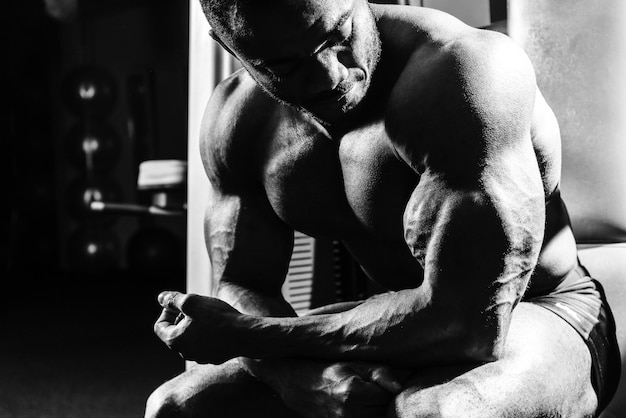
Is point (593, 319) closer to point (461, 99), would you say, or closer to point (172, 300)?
point (461, 99)

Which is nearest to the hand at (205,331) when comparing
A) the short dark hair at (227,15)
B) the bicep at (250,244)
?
the bicep at (250,244)

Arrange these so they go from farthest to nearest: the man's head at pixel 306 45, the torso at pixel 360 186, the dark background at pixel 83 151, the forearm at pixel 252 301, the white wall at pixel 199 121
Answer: the dark background at pixel 83 151
the white wall at pixel 199 121
the forearm at pixel 252 301
the torso at pixel 360 186
the man's head at pixel 306 45

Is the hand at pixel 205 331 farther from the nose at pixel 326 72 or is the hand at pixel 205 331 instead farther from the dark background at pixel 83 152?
the dark background at pixel 83 152

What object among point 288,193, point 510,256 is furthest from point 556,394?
point 288,193

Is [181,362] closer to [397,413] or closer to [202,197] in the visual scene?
[202,197]

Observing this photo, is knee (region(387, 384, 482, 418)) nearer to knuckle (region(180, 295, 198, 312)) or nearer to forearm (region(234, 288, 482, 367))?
forearm (region(234, 288, 482, 367))

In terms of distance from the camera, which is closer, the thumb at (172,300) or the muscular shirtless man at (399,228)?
the muscular shirtless man at (399,228)

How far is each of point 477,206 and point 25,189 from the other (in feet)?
16.7

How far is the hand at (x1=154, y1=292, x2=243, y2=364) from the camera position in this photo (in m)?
1.05

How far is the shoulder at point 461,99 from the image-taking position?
0.91 meters

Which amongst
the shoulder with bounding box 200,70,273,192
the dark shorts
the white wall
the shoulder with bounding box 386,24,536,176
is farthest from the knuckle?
the white wall

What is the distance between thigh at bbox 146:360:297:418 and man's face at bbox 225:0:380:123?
0.41 metres

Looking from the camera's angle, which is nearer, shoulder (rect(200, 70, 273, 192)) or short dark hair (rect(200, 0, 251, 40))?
short dark hair (rect(200, 0, 251, 40))

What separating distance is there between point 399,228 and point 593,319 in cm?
36
